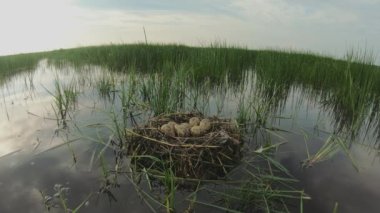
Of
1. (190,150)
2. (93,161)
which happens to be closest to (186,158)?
(190,150)

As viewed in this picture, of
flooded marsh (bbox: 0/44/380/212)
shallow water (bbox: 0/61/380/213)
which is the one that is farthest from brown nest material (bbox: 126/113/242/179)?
shallow water (bbox: 0/61/380/213)

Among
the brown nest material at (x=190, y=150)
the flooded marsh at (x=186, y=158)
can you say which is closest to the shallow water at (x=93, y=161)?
the flooded marsh at (x=186, y=158)

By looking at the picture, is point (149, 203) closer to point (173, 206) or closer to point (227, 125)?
point (173, 206)

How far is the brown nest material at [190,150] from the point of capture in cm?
350

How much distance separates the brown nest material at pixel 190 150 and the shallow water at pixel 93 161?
1.49ft

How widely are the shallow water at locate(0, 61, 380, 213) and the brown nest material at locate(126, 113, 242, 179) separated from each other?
1.49 ft

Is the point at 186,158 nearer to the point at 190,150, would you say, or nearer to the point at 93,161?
A: the point at 190,150

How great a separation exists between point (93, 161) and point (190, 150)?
124 cm

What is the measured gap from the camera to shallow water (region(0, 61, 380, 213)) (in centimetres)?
322

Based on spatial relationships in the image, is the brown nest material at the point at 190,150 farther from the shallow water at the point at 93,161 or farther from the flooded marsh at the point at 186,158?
the shallow water at the point at 93,161

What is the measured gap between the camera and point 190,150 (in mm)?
3588

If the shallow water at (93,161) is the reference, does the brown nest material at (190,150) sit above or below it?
above

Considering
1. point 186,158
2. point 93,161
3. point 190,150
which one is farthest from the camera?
point 93,161

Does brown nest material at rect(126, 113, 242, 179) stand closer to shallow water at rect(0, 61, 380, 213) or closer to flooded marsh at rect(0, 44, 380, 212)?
flooded marsh at rect(0, 44, 380, 212)
